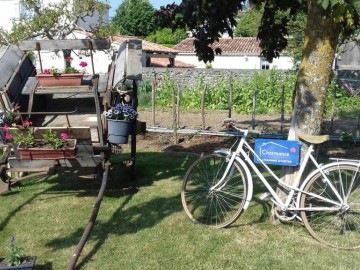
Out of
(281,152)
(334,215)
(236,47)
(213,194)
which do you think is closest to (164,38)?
(236,47)

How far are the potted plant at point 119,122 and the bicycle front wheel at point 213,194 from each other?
113cm

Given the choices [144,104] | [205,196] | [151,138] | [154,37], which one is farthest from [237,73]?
[154,37]

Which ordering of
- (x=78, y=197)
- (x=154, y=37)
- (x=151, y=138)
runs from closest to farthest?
(x=78, y=197), (x=151, y=138), (x=154, y=37)

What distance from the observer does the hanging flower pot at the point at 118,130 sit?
655 centimetres

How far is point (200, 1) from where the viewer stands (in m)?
6.88

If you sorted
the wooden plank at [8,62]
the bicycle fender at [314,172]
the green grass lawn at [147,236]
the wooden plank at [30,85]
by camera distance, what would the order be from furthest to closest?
the wooden plank at [30,85] → the wooden plank at [8,62] → the bicycle fender at [314,172] → the green grass lawn at [147,236]

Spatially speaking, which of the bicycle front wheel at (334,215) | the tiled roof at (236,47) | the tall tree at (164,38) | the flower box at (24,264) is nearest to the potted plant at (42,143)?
the flower box at (24,264)

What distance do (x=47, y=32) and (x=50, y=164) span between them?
10.2m

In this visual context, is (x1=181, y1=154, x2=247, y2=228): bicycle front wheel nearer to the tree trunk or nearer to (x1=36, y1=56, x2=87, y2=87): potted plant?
the tree trunk

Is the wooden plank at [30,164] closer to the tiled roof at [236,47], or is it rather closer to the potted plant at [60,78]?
the potted plant at [60,78]

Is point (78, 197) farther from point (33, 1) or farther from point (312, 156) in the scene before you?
point (33, 1)

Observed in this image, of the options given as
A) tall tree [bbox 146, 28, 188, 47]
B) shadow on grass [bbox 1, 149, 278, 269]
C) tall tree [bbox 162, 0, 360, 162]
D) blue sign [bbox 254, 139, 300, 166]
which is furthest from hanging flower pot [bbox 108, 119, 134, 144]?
tall tree [bbox 146, 28, 188, 47]

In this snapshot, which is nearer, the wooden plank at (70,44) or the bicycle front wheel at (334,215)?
the bicycle front wheel at (334,215)

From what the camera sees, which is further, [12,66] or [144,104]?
[144,104]
